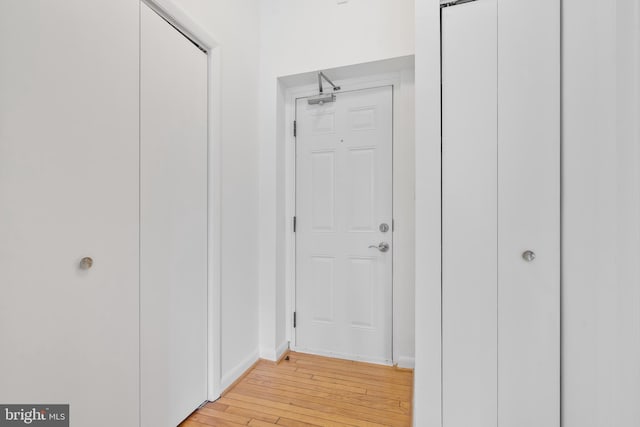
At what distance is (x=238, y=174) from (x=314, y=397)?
153 cm

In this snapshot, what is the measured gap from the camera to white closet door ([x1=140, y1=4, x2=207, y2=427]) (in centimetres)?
139

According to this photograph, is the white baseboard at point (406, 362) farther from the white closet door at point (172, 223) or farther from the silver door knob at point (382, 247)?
the white closet door at point (172, 223)

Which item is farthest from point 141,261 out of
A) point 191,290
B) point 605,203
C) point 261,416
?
point 605,203

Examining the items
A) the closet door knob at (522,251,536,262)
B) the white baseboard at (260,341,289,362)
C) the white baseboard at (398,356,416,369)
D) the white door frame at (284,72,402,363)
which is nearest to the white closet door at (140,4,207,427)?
the white baseboard at (260,341,289,362)

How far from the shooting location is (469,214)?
4.48 ft

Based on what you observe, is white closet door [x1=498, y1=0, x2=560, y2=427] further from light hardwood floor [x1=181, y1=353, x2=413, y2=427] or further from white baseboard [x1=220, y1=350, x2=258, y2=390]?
white baseboard [x1=220, y1=350, x2=258, y2=390]

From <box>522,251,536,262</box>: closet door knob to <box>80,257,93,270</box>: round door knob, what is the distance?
1.76 metres

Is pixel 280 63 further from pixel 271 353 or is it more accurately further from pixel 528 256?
pixel 271 353

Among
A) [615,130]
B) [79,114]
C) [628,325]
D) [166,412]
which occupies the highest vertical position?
[79,114]

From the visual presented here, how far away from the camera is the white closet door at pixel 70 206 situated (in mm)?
926

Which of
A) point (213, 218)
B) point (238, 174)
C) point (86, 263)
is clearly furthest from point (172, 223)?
point (238, 174)

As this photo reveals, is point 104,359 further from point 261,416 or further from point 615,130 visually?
point 615,130

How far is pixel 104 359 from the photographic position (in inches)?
46.9

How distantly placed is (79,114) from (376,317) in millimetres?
2135
